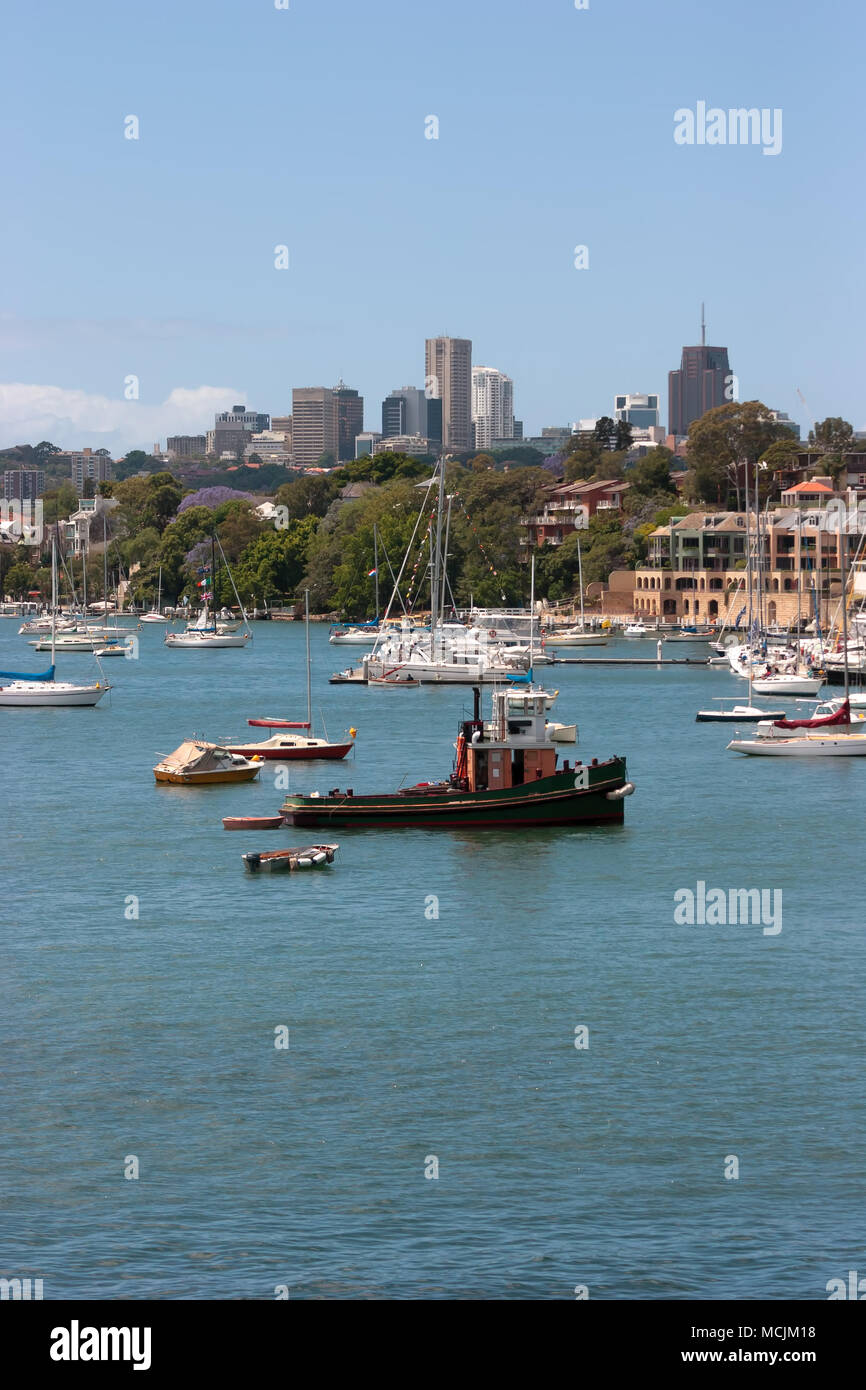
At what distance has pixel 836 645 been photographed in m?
98.9

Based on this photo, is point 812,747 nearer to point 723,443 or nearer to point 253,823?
point 253,823

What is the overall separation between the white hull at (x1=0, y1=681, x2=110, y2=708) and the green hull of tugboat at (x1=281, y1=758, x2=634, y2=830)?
129ft

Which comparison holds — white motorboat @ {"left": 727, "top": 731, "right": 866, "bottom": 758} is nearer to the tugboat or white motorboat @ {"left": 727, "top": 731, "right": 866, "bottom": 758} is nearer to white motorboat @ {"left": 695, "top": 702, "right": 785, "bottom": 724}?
white motorboat @ {"left": 695, "top": 702, "right": 785, "bottom": 724}

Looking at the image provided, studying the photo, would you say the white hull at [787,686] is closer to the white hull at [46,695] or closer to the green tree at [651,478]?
the white hull at [46,695]

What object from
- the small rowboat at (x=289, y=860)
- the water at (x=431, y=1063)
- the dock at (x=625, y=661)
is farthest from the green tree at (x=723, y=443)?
the small rowboat at (x=289, y=860)

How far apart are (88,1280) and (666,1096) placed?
8.59 m

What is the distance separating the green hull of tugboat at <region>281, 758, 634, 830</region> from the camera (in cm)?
4359

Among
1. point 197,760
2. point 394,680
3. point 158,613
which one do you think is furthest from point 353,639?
point 197,760

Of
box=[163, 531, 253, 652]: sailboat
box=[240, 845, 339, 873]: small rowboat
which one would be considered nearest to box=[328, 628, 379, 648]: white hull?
box=[163, 531, 253, 652]: sailboat

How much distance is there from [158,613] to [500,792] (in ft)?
477

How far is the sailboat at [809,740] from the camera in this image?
62.0m

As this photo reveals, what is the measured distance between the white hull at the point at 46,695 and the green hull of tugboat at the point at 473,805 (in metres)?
39.4
